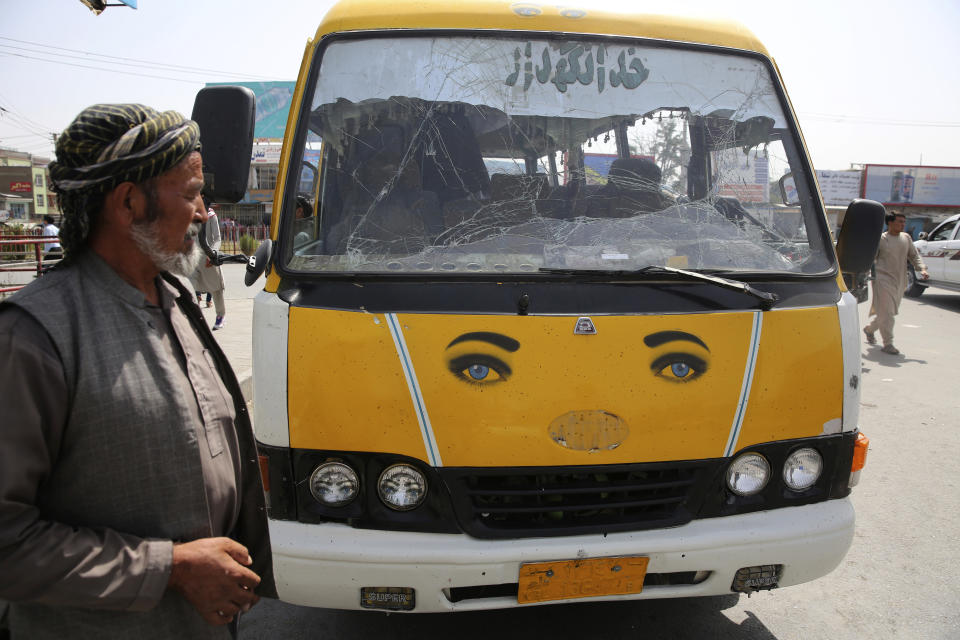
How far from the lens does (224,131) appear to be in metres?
2.45

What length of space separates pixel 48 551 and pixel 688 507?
1886mm

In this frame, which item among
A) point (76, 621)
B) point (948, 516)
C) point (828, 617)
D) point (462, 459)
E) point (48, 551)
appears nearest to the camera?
point (48, 551)

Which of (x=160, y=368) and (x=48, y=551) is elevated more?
(x=160, y=368)

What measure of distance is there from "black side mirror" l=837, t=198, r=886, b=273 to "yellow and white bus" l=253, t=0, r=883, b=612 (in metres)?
→ 0.01

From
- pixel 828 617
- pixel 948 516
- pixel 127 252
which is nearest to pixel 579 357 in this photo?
pixel 127 252

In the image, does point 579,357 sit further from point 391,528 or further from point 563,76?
point 563,76

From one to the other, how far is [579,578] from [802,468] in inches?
35.9

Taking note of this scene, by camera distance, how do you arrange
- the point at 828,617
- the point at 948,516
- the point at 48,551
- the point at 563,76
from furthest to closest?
the point at 948,516 → the point at 828,617 → the point at 563,76 → the point at 48,551

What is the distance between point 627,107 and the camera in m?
2.88

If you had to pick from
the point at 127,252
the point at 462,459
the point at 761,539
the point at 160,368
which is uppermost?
the point at 127,252

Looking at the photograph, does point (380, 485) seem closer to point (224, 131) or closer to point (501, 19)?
point (224, 131)

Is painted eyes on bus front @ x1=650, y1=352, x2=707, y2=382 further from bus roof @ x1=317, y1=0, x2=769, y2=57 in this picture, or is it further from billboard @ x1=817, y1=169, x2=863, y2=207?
billboard @ x1=817, y1=169, x2=863, y2=207

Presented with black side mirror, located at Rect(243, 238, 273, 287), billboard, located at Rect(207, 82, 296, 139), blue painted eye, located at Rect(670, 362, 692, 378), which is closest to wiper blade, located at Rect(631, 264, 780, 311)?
blue painted eye, located at Rect(670, 362, 692, 378)

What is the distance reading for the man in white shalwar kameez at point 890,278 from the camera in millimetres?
9266
